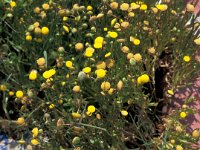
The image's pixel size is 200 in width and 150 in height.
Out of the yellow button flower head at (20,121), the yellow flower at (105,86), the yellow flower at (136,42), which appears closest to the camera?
the yellow flower at (105,86)

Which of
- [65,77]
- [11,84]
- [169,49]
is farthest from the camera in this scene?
[169,49]

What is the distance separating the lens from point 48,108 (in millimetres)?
1752

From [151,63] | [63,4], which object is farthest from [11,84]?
[151,63]

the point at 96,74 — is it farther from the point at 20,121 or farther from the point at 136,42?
the point at 20,121

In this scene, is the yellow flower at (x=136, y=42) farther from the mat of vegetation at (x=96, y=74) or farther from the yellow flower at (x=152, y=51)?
the yellow flower at (x=152, y=51)

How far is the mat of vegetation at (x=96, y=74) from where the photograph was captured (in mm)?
1611

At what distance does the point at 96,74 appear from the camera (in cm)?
164

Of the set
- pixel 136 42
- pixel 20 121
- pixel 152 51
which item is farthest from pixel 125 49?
pixel 20 121

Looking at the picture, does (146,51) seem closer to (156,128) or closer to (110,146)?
(156,128)

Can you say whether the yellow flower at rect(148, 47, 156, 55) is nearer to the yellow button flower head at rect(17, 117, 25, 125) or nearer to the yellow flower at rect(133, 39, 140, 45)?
the yellow flower at rect(133, 39, 140, 45)

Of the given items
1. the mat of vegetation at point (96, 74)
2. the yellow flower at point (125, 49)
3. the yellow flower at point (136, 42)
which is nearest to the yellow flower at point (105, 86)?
the mat of vegetation at point (96, 74)

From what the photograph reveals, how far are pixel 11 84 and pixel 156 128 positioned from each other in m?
0.74

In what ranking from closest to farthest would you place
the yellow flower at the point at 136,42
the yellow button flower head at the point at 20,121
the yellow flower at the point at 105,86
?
the yellow flower at the point at 105,86 → the yellow button flower head at the point at 20,121 → the yellow flower at the point at 136,42

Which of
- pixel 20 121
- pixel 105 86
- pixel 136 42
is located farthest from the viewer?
pixel 136 42
